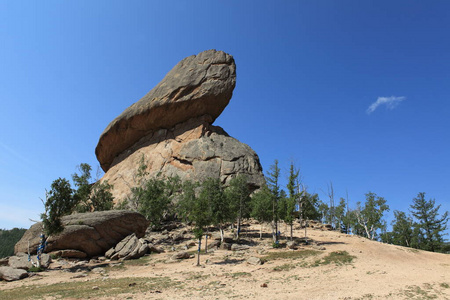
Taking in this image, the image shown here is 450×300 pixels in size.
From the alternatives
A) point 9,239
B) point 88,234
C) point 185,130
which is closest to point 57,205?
point 88,234

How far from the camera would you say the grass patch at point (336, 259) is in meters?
21.7

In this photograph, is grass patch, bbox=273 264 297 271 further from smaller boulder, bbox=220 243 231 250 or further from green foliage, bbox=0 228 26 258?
green foliage, bbox=0 228 26 258

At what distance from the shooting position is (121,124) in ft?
246

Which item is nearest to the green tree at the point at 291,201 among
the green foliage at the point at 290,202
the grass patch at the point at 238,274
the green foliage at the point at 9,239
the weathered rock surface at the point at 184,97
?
the green foliage at the point at 290,202

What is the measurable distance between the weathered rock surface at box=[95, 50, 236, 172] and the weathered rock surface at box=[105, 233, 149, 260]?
44.6 meters

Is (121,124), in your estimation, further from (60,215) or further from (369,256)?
(369,256)

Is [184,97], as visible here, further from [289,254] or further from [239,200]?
[289,254]

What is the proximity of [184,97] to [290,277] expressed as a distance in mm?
56604

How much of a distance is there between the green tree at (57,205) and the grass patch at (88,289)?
8.94 m

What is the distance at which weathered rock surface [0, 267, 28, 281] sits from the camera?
822 inches

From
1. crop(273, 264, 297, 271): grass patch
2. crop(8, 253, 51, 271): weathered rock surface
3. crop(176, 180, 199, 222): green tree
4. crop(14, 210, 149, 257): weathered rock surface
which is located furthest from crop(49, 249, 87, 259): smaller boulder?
crop(273, 264, 297, 271): grass patch

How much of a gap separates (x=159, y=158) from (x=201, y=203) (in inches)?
1682

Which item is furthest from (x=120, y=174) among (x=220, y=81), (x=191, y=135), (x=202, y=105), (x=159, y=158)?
(x=220, y=81)

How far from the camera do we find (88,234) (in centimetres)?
2842
